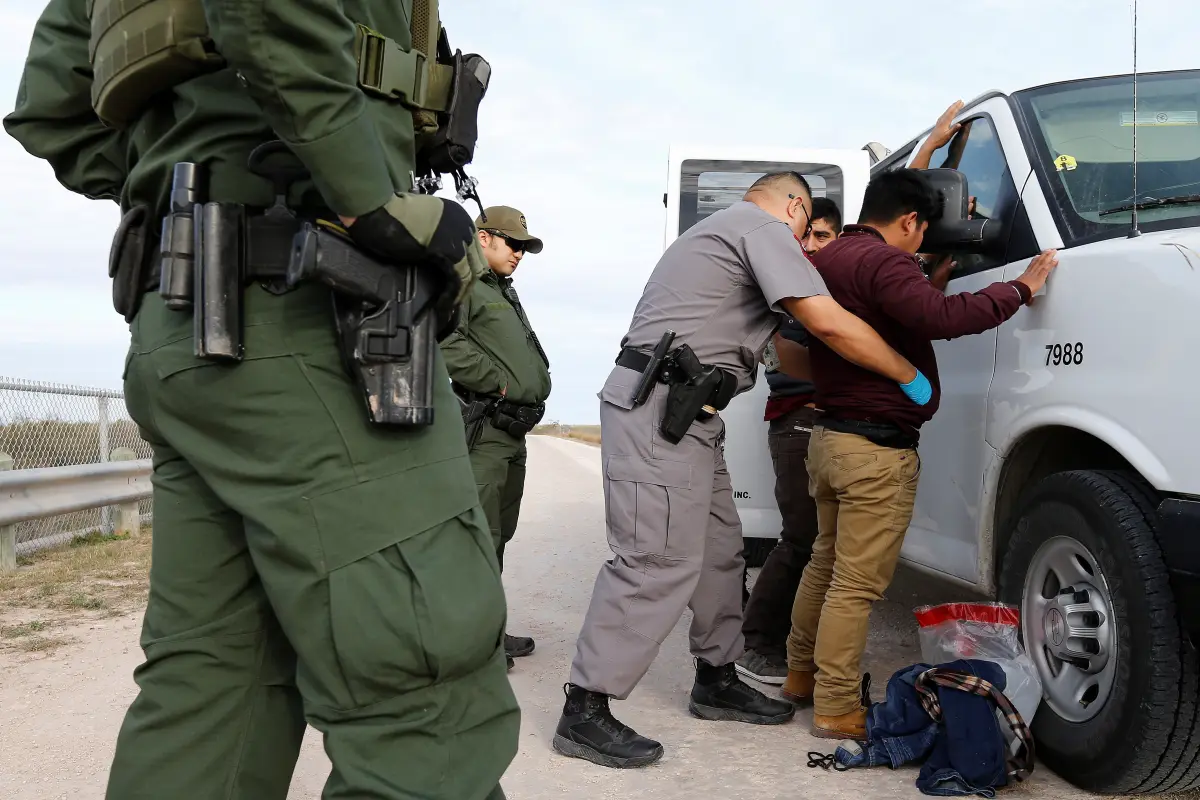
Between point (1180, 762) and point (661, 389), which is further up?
point (661, 389)

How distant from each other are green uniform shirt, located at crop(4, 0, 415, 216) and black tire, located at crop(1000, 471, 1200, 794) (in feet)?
6.99

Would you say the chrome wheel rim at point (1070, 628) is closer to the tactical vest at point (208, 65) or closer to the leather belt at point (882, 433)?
the leather belt at point (882, 433)

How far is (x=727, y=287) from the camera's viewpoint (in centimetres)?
378

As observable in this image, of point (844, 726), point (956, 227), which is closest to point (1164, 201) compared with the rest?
point (956, 227)

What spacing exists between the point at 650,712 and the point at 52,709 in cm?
223

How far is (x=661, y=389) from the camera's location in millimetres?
3738

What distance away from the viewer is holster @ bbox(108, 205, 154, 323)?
189 cm

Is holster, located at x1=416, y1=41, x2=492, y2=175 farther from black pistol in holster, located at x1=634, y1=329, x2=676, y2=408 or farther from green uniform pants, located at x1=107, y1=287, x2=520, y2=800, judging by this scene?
black pistol in holster, located at x1=634, y1=329, x2=676, y2=408

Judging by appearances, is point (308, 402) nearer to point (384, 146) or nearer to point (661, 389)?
point (384, 146)

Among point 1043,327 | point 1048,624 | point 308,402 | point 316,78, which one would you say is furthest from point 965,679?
point 316,78

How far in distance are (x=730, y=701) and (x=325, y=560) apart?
2646 mm

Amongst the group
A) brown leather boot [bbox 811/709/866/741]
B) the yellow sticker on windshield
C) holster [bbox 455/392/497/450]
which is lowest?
brown leather boot [bbox 811/709/866/741]

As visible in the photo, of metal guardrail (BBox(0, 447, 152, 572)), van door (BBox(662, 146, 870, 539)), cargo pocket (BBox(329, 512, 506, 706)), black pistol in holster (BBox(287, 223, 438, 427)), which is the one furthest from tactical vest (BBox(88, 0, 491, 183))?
metal guardrail (BBox(0, 447, 152, 572))

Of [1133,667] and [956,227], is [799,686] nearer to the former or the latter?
[1133,667]
